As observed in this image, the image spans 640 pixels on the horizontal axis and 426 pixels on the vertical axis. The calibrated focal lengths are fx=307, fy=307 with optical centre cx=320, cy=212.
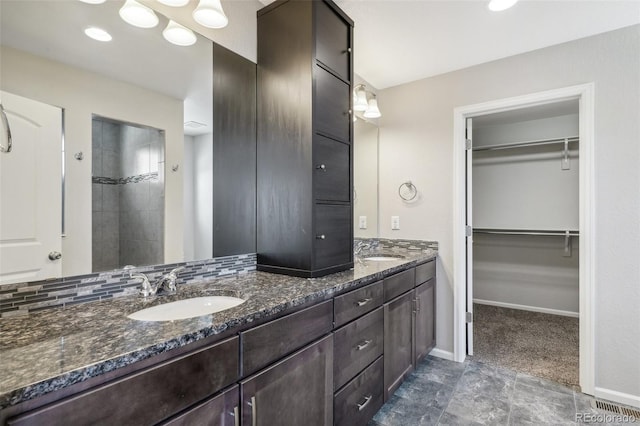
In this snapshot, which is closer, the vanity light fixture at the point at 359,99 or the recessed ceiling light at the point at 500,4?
the recessed ceiling light at the point at 500,4

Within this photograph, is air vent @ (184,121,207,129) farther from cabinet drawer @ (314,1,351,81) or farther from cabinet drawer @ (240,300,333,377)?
cabinet drawer @ (240,300,333,377)

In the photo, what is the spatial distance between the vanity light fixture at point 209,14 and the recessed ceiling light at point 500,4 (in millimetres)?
1570

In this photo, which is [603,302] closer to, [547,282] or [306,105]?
[547,282]

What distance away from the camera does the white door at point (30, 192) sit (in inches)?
38.5

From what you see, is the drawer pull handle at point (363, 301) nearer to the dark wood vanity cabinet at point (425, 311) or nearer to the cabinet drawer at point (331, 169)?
the cabinet drawer at point (331, 169)

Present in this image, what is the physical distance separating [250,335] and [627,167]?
2.59m

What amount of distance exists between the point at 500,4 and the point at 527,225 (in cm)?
Answer: 294

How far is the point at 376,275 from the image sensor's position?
1751 millimetres

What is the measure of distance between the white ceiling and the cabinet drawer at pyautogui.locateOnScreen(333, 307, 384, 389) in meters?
1.85

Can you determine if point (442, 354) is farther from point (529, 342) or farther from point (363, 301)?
point (363, 301)

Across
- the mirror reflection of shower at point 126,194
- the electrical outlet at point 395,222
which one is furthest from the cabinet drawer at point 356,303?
the electrical outlet at point 395,222

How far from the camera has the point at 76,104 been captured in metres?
1.14

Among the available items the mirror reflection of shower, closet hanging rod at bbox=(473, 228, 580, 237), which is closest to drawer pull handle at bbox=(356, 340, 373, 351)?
the mirror reflection of shower

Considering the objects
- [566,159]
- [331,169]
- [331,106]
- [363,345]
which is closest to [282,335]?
[363,345]
